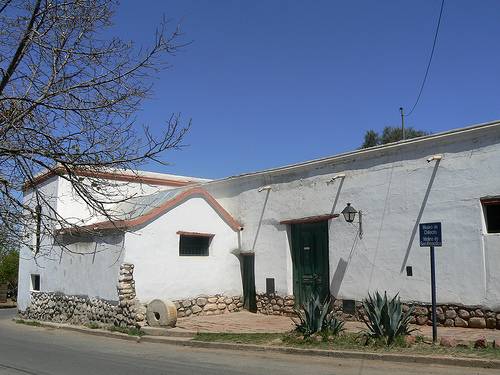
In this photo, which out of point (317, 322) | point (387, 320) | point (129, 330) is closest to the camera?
point (387, 320)

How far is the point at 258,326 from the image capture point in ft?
50.3

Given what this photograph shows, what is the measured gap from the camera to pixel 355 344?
1099 centimetres

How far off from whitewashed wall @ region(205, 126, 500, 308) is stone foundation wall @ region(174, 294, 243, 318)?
4.35 feet

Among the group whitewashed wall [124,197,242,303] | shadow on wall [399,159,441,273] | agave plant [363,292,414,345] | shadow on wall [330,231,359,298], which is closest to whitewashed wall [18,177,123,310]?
whitewashed wall [124,197,242,303]

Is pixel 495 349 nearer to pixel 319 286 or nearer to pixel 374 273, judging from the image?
pixel 374 273

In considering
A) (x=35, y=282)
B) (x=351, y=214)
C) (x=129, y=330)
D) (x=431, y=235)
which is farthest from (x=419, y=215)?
(x=35, y=282)

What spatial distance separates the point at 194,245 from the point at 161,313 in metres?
3.66

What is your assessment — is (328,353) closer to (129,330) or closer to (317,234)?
(317,234)

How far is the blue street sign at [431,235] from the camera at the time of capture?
10.9m

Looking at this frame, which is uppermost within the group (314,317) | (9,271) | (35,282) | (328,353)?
(9,271)

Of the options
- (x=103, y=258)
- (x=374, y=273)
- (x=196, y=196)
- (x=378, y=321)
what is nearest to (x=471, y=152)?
(x=374, y=273)

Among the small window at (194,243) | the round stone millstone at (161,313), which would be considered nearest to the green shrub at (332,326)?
the round stone millstone at (161,313)

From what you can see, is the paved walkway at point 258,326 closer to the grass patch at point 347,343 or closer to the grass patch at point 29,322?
the grass patch at point 347,343

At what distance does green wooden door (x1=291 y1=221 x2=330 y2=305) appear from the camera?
16.5m
